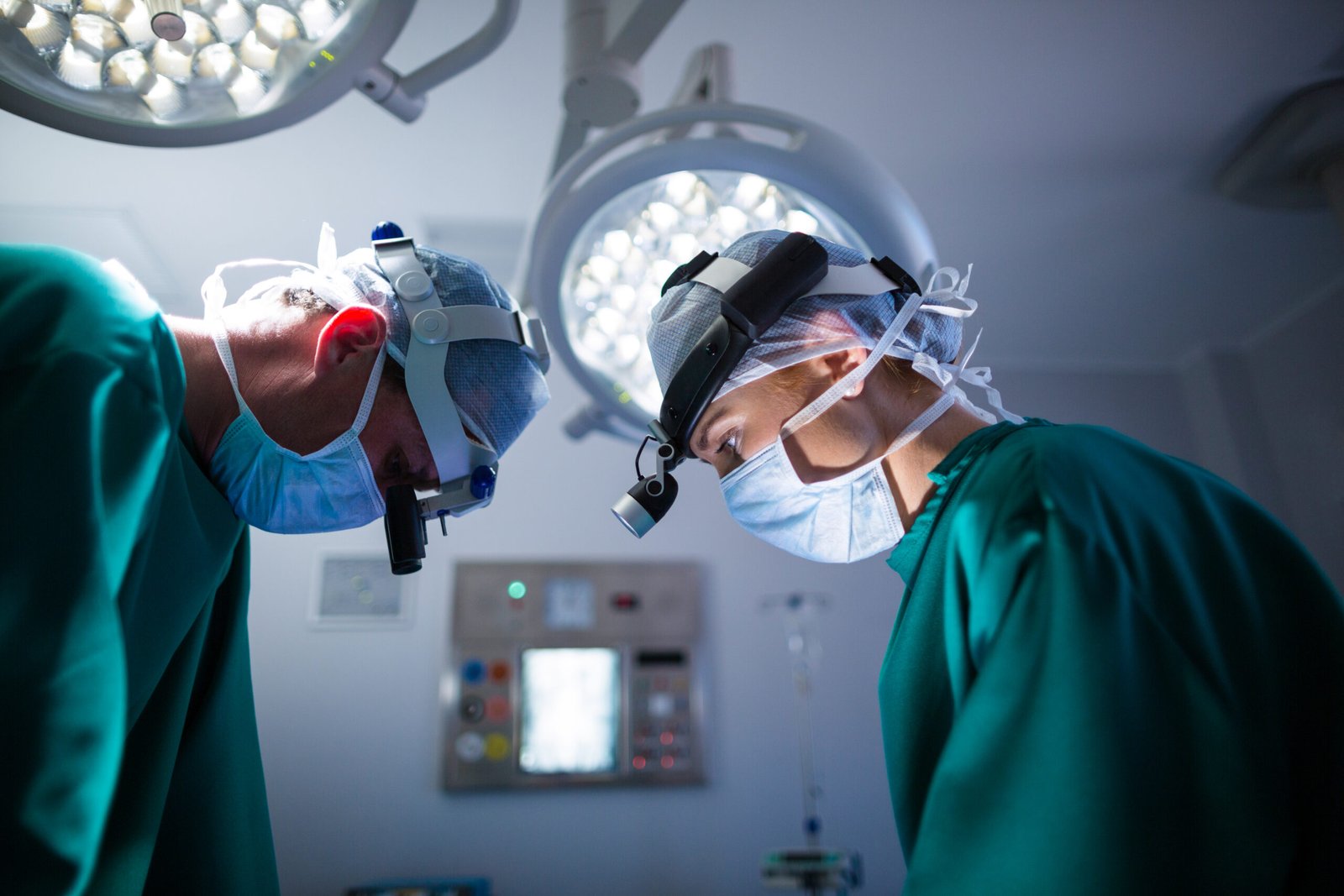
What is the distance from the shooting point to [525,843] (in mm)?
3010

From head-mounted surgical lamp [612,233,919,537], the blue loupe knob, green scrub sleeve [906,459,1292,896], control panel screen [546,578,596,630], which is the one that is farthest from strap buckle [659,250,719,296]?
control panel screen [546,578,596,630]

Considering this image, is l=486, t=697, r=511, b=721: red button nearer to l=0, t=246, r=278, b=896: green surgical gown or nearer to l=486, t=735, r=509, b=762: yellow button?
l=486, t=735, r=509, b=762: yellow button

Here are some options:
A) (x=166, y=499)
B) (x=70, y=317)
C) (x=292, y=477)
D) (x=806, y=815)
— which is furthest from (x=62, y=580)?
(x=806, y=815)

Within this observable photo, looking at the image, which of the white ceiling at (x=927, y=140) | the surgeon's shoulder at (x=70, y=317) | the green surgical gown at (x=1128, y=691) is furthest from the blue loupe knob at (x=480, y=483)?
the white ceiling at (x=927, y=140)

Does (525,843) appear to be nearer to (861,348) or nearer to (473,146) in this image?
(473,146)

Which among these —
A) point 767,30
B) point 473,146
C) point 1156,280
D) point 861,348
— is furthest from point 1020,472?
point 1156,280

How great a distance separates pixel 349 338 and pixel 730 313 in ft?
1.69

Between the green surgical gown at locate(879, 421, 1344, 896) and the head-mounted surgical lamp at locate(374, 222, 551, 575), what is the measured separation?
0.68 m

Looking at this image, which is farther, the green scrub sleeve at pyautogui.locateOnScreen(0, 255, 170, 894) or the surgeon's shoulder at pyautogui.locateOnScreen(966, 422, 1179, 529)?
the surgeon's shoulder at pyautogui.locateOnScreen(966, 422, 1179, 529)

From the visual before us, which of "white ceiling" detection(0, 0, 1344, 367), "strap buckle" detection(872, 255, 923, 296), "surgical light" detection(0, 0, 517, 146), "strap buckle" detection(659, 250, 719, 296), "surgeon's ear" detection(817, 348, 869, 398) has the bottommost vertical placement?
"surgeon's ear" detection(817, 348, 869, 398)

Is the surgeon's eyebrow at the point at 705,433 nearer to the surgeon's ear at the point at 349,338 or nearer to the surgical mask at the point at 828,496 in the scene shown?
the surgical mask at the point at 828,496

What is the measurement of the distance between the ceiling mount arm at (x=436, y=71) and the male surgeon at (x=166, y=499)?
0.23 meters

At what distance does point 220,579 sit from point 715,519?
2465 millimetres

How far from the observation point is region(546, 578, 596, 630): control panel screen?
326 cm
